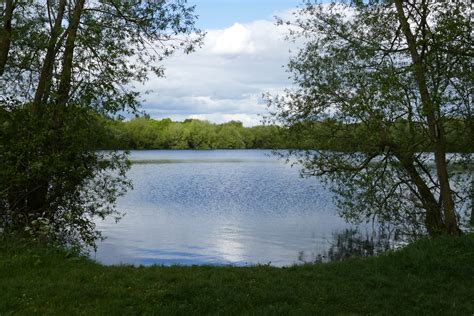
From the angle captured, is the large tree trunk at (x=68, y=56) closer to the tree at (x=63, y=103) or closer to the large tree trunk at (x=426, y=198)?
the tree at (x=63, y=103)

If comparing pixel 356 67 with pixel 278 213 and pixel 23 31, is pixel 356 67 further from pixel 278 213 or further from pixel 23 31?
pixel 278 213

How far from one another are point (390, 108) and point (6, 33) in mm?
10684

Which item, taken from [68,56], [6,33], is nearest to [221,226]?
[68,56]

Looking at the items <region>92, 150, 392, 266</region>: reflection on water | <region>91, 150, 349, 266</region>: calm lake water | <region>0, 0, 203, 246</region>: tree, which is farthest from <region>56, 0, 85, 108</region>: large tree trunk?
<region>92, 150, 392, 266</region>: reflection on water

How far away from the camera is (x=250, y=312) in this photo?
7.29m

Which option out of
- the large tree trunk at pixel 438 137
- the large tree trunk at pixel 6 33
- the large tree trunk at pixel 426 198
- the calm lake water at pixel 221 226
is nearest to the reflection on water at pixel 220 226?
the calm lake water at pixel 221 226

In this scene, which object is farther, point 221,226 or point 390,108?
point 221,226

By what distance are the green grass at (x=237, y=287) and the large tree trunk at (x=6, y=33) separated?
540cm

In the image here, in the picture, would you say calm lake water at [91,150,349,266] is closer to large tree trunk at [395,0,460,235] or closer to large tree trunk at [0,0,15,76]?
large tree trunk at [395,0,460,235]

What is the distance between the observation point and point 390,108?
13.9m

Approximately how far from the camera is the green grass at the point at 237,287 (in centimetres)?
751

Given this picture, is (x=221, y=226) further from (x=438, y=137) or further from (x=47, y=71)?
(x=438, y=137)

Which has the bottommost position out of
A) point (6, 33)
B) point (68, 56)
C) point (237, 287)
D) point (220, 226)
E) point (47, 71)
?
point (220, 226)

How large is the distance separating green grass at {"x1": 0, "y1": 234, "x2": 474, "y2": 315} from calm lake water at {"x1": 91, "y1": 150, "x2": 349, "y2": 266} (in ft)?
20.6
